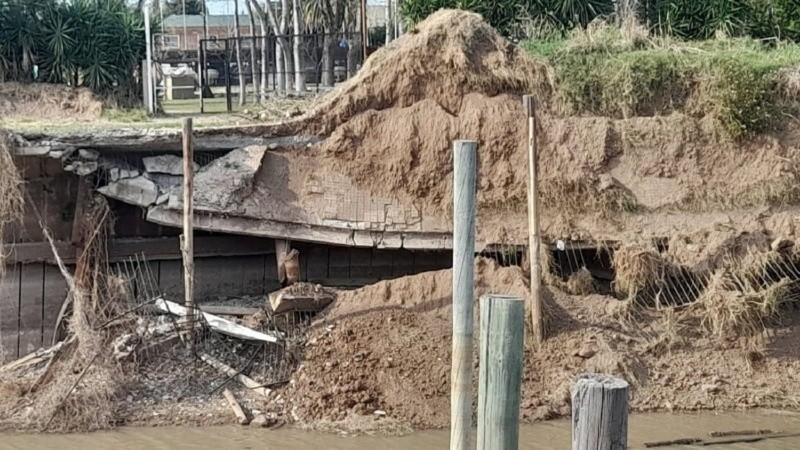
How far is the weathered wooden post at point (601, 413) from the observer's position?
4176 millimetres

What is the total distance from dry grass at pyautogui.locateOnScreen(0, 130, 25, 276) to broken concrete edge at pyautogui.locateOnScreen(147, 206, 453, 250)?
1.45 m

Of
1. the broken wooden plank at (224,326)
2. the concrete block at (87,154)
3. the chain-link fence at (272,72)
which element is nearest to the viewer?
the broken wooden plank at (224,326)

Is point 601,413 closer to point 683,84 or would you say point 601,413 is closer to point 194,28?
point 683,84

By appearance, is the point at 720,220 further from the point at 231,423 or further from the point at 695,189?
the point at 231,423

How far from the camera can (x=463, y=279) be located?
6.36 m

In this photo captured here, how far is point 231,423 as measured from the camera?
33.2 ft

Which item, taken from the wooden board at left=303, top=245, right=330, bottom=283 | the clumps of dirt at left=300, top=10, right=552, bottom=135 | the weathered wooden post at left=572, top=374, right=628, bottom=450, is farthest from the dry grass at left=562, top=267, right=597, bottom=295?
the weathered wooden post at left=572, top=374, right=628, bottom=450

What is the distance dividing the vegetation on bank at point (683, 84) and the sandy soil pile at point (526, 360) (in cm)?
271

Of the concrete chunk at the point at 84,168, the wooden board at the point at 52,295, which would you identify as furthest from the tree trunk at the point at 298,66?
the wooden board at the point at 52,295

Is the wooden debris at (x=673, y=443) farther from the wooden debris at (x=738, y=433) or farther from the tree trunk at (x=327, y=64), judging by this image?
the tree trunk at (x=327, y=64)

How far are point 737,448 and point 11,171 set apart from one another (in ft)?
26.8

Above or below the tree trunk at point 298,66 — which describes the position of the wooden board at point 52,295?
below

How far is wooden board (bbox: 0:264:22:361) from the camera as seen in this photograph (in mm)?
11719

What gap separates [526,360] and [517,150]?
294cm
